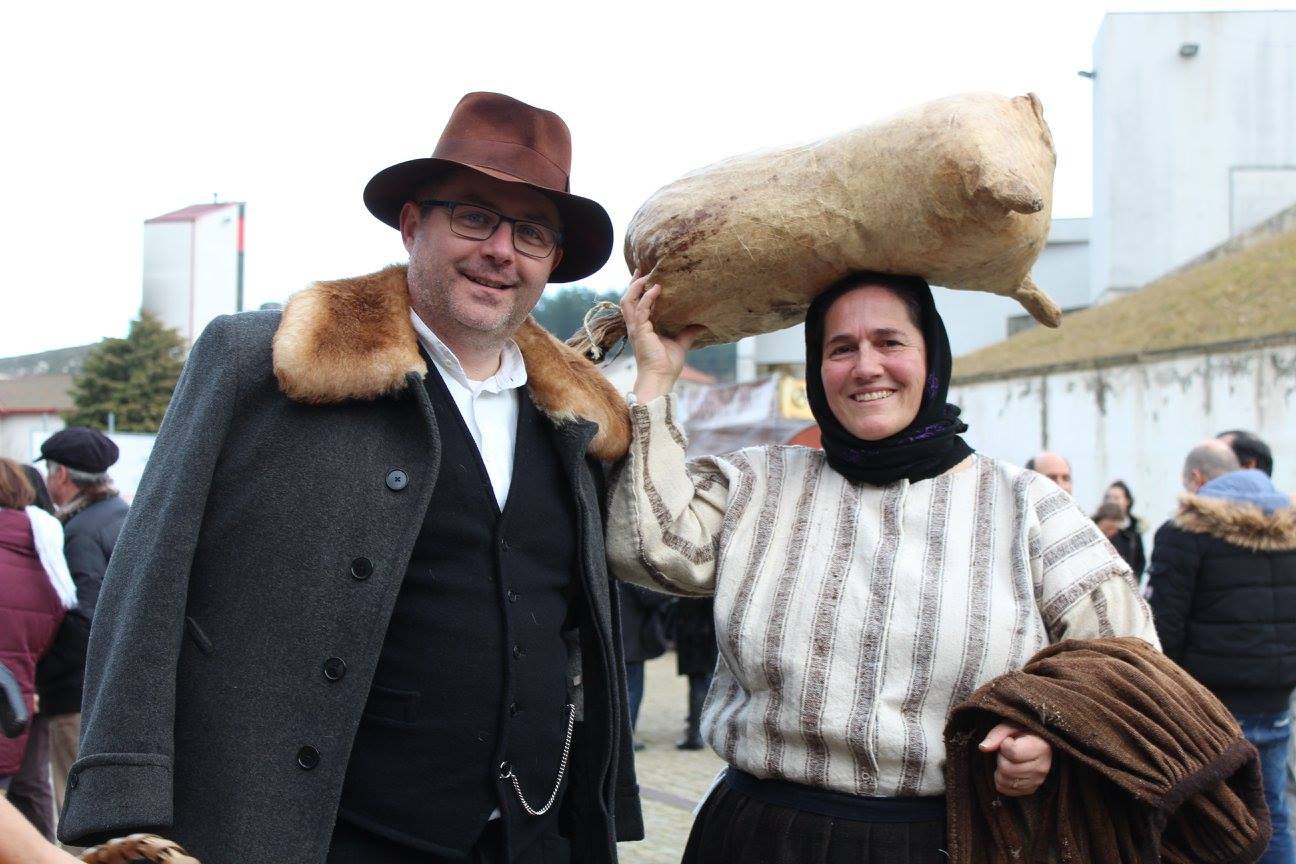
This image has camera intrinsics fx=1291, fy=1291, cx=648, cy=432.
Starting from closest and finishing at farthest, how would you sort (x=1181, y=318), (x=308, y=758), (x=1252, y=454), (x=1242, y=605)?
1. (x=308, y=758)
2. (x=1242, y=605)
3. (x=1252, y=454)
4. (x=1181, y=318)

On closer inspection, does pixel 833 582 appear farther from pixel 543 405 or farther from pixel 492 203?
pixel 492 203

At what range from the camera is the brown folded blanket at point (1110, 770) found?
2.22 metres

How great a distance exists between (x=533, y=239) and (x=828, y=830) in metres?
1.28

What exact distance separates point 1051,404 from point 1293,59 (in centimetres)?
1881

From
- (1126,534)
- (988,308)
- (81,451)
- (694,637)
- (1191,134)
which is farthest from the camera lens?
(988,308)

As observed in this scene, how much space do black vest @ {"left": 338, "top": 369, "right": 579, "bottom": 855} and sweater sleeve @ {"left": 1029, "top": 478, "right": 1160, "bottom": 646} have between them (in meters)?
0.93

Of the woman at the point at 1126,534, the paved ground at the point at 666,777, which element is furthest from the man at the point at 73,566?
the woman at the point at 1126,534

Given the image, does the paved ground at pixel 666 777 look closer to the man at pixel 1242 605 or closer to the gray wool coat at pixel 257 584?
the man at pixel 1242 605

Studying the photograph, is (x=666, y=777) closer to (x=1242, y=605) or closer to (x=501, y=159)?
(x=1242, y=605)

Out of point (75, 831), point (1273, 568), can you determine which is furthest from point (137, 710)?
point (1273, 568)

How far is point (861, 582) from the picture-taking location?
2484 millimetres

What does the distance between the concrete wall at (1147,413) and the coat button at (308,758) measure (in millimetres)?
12633

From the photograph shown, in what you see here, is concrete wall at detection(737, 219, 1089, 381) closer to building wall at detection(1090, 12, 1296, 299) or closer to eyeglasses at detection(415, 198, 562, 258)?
building wall at detection(1090, 12, 1296, 299)

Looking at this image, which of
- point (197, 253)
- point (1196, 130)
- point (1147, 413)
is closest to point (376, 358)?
point (1147, 413)
